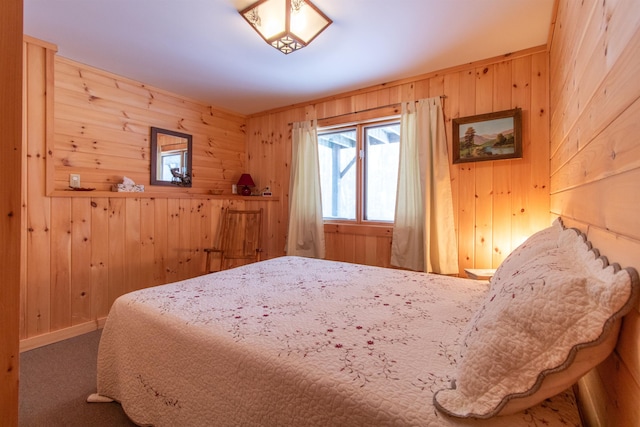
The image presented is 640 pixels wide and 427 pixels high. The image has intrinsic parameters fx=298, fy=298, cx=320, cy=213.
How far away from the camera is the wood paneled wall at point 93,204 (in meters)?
2.27

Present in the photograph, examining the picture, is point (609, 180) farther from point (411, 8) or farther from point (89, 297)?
point (89, 297)

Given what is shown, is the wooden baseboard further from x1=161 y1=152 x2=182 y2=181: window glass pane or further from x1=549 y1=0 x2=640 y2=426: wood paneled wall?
x1=549 y1=0 x2=640 y2=426: wood paneled wall

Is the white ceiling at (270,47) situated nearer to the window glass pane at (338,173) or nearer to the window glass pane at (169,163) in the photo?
the window glass pane at (338,173)

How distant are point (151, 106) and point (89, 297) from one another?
77.9 inches

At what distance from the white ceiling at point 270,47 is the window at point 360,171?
21.6 inches

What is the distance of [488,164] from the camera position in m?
2.61

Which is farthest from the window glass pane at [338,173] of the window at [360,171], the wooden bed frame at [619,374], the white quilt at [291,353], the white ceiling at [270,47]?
the wooden bed frame at [619,374]

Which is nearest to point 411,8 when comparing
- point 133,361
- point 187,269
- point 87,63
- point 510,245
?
point 510,245

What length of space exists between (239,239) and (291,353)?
8.80ft

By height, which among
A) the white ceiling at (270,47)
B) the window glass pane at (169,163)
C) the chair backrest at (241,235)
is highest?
the white ceiling at (270,47)

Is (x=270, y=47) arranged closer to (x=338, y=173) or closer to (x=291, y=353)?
(x=338, y=173)

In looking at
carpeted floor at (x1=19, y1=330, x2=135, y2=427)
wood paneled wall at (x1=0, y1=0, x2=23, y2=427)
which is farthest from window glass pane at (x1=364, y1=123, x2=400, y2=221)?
wood paneled wall at (x1=0, y1=0, x2=23, y2=427)

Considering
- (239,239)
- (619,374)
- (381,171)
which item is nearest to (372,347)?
(619,374)

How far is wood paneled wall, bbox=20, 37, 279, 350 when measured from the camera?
2273 millimetres
